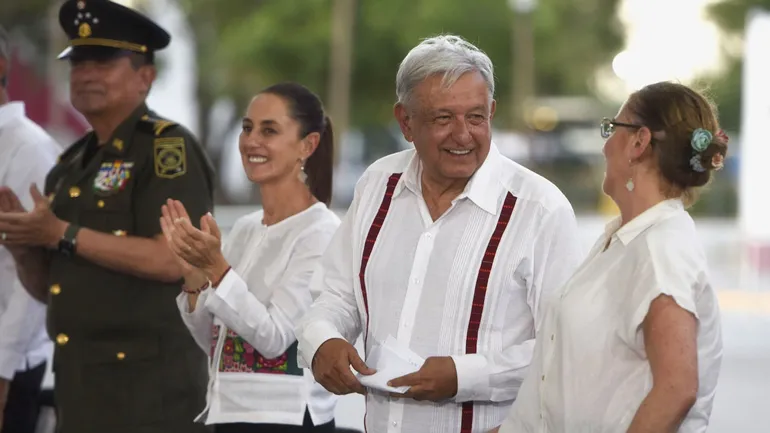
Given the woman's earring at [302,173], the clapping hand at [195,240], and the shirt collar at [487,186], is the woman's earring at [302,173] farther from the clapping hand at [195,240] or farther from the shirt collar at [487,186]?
the shirt collar at [487,186]

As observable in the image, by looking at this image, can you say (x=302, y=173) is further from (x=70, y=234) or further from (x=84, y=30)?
(x=84, y=30)

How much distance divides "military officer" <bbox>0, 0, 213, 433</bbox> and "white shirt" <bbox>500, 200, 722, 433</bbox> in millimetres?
1714

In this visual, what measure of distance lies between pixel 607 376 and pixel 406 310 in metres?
0.67

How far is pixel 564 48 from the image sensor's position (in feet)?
117

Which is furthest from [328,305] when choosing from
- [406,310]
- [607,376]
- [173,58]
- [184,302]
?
[173,58]

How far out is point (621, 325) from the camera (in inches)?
110

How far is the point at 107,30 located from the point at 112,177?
0.55 meters

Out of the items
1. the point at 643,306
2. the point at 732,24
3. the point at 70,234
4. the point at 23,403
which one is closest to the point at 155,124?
the point at 70,234

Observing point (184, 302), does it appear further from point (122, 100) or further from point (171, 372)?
point (122, 100)

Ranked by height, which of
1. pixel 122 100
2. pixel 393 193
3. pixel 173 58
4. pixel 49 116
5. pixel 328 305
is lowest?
pixel 328 305

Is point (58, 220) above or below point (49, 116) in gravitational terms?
below

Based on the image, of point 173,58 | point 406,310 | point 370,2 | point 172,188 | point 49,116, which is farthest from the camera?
point 173,58

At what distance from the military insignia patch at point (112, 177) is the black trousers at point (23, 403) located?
1.14 m

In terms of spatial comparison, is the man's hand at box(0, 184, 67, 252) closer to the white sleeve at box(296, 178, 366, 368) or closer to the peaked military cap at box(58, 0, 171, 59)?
the peaked military cap at box(58, 0, 171, 59)
